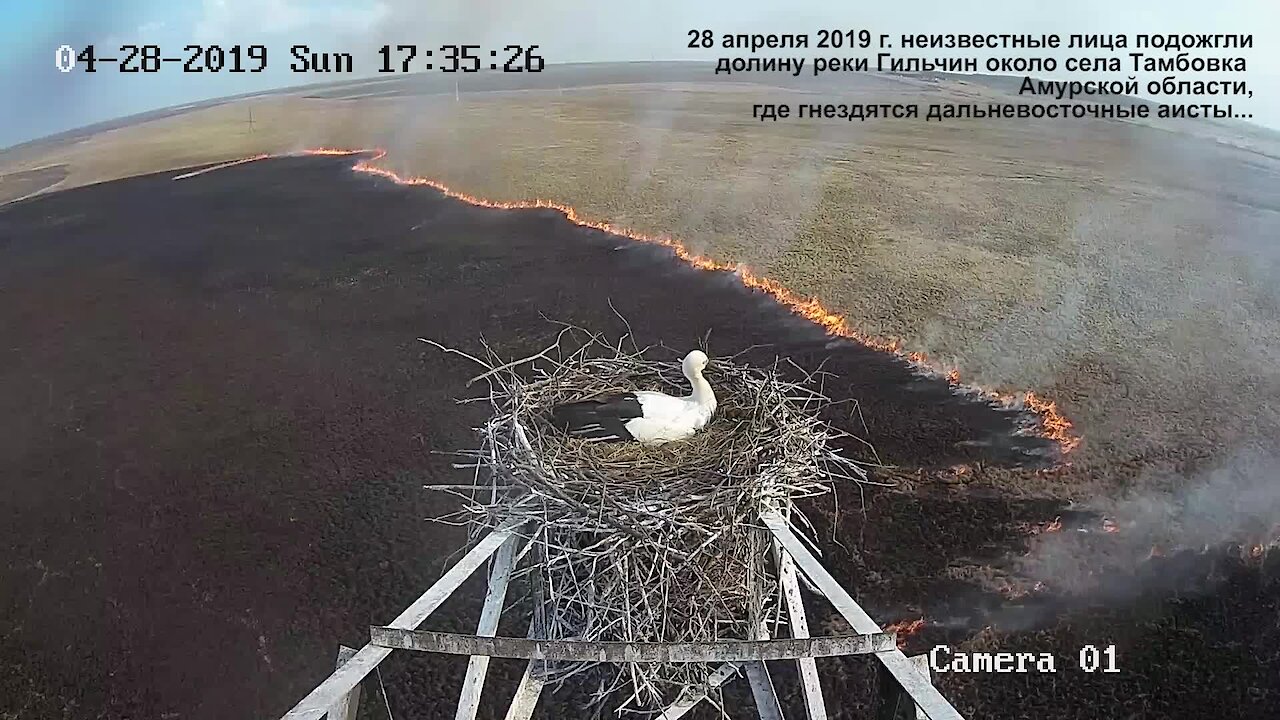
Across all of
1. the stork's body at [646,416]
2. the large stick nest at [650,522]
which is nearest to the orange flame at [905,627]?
the large stick nest at [650,522]

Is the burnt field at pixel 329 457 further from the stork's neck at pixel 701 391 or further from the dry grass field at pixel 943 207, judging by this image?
the stork's neck at pixel 701 391

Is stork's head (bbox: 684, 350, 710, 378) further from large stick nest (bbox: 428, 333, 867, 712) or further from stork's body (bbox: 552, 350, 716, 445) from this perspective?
large stick nest (bbox: 428, 333, 867, 712)

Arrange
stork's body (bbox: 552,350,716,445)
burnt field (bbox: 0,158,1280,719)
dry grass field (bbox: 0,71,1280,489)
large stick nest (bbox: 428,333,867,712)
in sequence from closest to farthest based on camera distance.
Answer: large stick nest (bbox: 428,333,867,712) < stork's body (bbox: 552,350,716,445) < burnt field (bbox: 0,158,1280,719) < dry grass field (bbox: 0,71,1280,489)

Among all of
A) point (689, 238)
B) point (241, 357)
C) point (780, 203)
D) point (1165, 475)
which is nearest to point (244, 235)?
point (241, 357)

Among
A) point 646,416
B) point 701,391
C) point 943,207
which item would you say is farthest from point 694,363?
point 943,207

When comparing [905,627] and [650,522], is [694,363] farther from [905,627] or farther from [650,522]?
[905,627]

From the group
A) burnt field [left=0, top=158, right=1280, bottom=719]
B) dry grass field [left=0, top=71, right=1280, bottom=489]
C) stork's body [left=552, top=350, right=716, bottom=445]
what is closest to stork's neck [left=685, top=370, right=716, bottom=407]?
stork's body [left=552, top=350, right=716, bottom=445]
